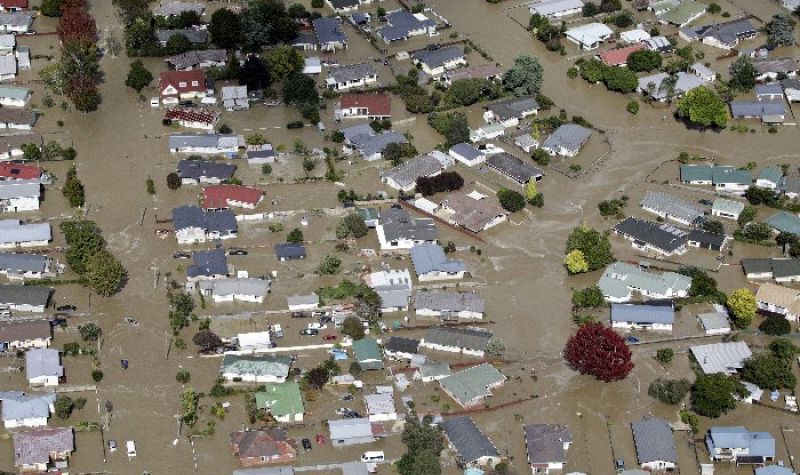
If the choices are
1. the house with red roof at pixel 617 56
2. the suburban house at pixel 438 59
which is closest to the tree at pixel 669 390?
the house with red roof at pixel 617 56

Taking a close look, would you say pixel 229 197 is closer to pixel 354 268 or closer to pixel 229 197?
pixel 229 197

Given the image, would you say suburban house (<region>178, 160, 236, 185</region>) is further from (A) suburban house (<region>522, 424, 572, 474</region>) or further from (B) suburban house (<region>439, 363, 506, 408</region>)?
(A) suburban house (<region>522, 424, 572, 474</region>)

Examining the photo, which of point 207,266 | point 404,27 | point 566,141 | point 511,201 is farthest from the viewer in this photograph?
point 404,27

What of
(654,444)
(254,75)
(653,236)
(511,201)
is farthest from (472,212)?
(254,75)

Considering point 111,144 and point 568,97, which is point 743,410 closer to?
point 568,97

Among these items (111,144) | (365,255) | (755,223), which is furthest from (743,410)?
(111,144)

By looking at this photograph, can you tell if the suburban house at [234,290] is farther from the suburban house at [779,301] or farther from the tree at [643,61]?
the tree at [643,61]
